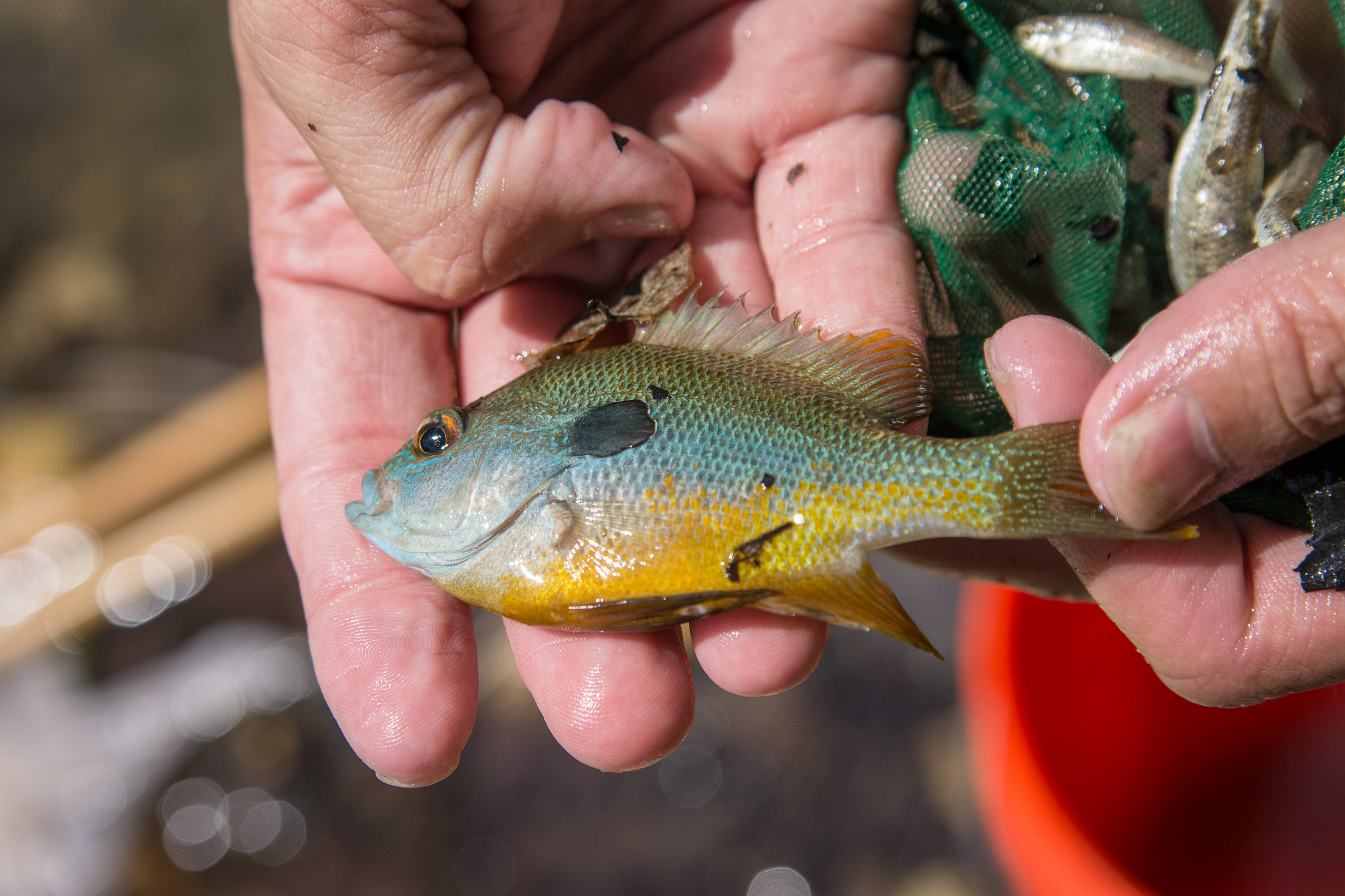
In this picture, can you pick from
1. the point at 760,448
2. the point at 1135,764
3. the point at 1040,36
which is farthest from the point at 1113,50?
the point at 1135,764

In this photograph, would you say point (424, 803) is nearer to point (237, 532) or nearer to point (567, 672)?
point (237, 532)

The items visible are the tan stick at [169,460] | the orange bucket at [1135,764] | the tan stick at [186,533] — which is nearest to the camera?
the orange bucket at [1135,764]

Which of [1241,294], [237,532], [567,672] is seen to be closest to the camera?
[1241,294]

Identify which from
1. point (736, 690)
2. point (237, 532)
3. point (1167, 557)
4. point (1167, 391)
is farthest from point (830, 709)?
point (237, 532)

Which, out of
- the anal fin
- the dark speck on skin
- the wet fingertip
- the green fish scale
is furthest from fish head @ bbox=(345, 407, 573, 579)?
the dark speck on skin

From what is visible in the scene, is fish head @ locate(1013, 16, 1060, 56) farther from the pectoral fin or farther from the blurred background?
the blurred background

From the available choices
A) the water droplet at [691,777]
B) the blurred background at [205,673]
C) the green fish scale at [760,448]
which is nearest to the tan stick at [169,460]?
the blurred background at [205,673]

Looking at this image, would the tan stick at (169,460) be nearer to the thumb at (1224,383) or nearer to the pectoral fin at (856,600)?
the pectoral fin at (856,600)

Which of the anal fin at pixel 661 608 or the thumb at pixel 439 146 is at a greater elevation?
the thumb at pixel 439 146
